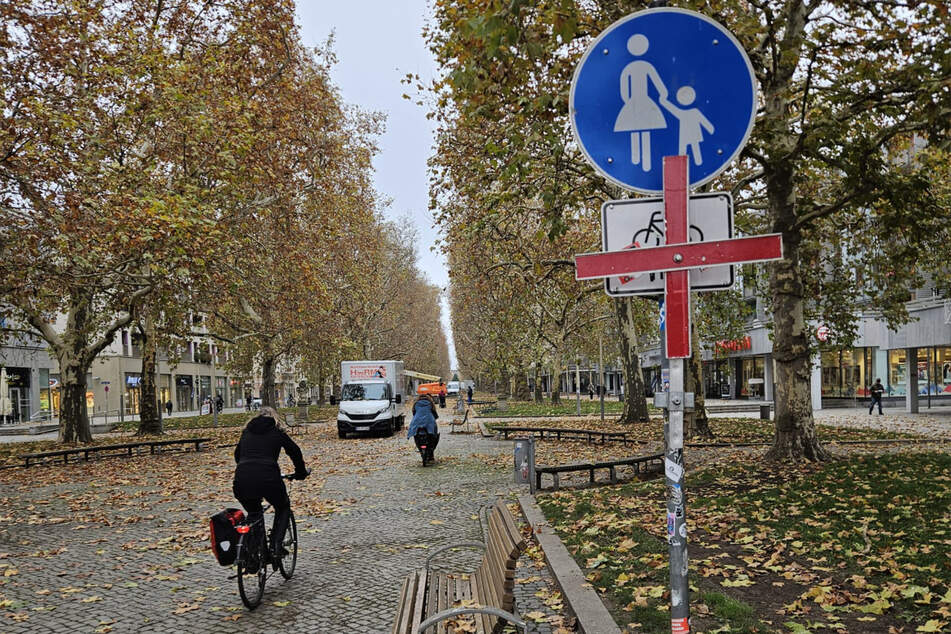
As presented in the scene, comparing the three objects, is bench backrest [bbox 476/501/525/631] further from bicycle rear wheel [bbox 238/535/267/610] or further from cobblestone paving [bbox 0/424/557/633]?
bicycle rear wheel [bbox 238/535/267/610]

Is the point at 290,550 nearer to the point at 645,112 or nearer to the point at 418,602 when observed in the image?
the point at 418,602

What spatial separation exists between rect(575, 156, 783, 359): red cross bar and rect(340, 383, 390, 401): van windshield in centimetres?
2445

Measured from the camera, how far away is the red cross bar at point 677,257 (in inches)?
102

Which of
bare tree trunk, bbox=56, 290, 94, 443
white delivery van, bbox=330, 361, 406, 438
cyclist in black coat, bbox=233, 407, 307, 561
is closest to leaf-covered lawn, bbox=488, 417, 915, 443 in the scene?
white delivery van, bbox=330, 361, 406, 438

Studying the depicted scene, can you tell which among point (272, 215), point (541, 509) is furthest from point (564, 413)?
point (541, 509)

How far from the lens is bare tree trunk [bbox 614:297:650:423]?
23.8 meters

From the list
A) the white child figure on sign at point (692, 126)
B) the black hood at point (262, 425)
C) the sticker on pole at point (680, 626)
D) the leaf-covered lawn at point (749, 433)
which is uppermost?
the white child figure on sign at point (692, 126)

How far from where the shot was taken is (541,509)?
31.5 feet

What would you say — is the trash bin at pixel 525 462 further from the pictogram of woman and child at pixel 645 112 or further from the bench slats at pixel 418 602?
the pictogram of woman and child at pixel 645 112

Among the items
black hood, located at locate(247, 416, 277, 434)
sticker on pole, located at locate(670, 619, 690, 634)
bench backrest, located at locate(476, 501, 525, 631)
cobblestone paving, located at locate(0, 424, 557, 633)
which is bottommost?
cobblestone paving, located at locate(0, 424, 557, 633)

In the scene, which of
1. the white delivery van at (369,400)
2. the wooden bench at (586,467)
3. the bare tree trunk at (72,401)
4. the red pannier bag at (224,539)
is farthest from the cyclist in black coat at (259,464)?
the bare tree trunk at (72,401)

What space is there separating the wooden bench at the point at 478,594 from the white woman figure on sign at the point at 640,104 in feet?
7.22

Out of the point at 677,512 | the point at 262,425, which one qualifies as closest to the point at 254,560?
the point at 262,425

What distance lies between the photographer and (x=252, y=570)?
6.07 m
